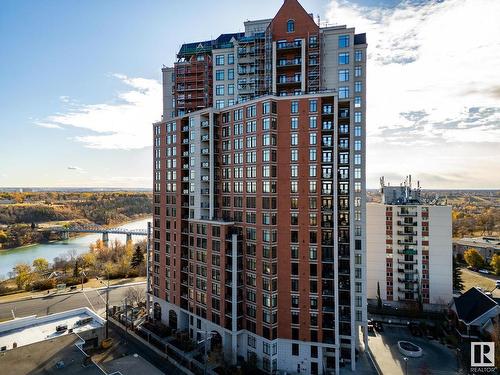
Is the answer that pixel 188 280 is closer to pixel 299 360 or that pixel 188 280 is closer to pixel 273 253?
pixel 273 253

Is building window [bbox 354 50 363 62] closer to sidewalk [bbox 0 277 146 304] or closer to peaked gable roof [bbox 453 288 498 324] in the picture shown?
peaked gable roof [bbox 453 288 498 324]

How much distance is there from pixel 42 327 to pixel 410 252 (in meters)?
56.7

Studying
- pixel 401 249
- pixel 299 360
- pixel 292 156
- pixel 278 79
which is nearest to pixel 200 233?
pixel 292 156

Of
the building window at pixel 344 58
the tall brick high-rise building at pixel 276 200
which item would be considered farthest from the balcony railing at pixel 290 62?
the building window at pixel 344 58

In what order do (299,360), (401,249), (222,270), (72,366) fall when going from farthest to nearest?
(401,249) → (222,270) → (299,360) → (72,366)

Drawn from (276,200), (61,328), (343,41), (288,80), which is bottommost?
(61,328)

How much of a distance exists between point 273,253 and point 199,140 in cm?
1741

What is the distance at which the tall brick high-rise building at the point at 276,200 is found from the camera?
113 feet

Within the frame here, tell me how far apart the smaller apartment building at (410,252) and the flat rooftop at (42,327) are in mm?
44958

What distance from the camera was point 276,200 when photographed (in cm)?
3553

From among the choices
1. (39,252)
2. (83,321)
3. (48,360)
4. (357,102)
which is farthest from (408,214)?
(39,252)

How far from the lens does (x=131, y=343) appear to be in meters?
41.8

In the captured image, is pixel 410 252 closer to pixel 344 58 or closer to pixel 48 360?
pixel 344 58

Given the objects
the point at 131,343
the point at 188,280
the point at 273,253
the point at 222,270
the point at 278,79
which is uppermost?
the point at 278,79
